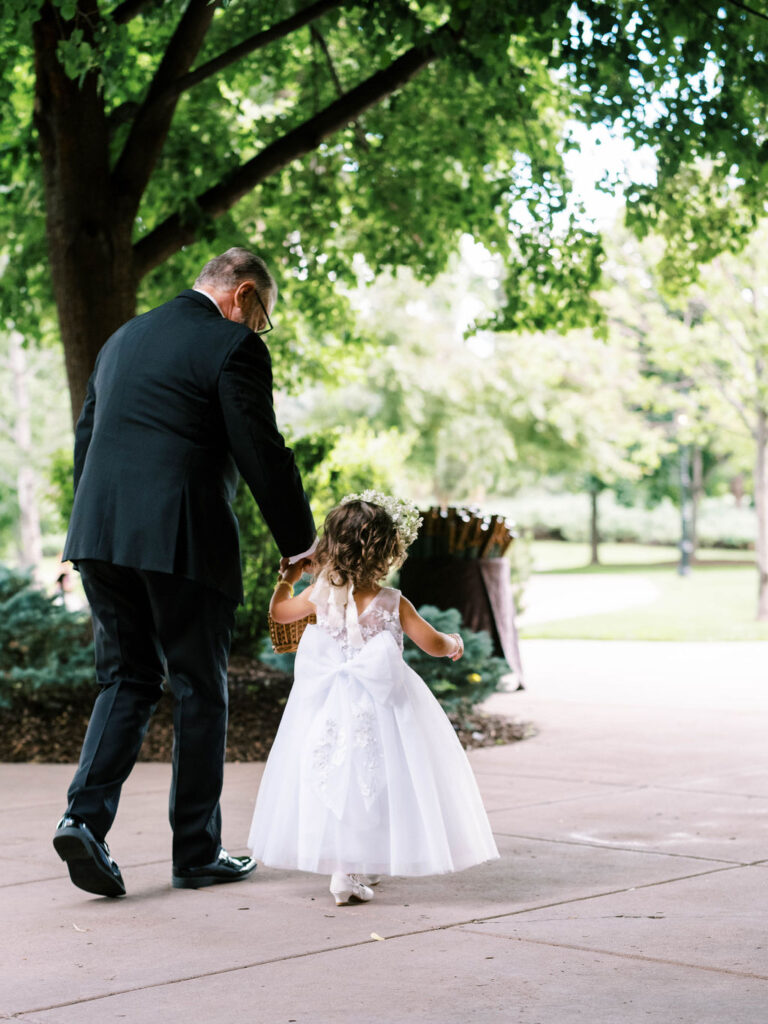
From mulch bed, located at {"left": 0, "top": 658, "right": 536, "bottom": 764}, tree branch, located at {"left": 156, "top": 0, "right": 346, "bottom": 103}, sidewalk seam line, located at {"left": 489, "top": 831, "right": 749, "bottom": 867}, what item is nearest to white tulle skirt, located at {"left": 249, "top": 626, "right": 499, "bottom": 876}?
sidewalk seam line, located at {"left": 489, "top": 831, "right": 749, "bottom": 867}

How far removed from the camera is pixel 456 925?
4.26 meters

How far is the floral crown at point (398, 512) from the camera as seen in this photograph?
4.82m

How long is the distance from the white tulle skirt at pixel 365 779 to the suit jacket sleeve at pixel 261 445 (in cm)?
43

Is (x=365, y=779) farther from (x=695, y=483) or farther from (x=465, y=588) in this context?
(x=695, y=483)

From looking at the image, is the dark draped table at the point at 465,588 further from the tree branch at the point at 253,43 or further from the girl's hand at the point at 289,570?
the girl's hand at the point at 289,570

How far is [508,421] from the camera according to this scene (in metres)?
30.8

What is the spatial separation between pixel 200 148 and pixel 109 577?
6561mm

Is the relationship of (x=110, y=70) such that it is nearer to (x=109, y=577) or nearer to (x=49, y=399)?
(x=109, y=577)

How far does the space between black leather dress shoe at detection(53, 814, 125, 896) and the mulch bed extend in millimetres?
3450

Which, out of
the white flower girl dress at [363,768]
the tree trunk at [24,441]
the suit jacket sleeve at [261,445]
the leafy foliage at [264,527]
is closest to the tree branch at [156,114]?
the leafy foliage at [264,527]

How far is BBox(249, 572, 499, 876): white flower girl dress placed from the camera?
455 cm

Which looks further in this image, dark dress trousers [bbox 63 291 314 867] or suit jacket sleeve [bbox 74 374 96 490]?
suit jacket sleeve [bbox 74 374 96 490]

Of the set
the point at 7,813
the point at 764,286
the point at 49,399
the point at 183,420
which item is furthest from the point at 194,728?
the point at 49,399

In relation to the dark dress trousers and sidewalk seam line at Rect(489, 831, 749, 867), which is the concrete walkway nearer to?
A: sidewalk seam line at Rect(489, 831, 749, 867)
